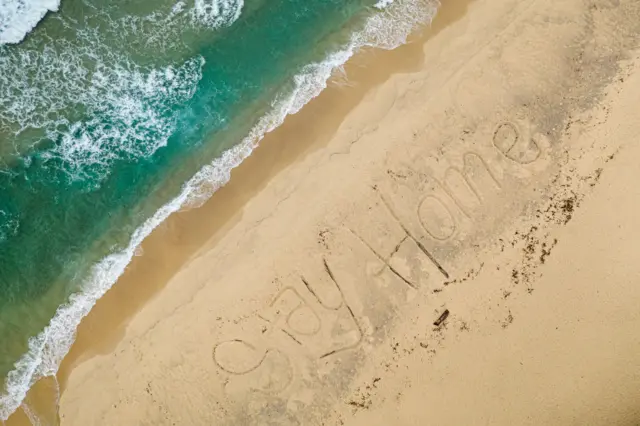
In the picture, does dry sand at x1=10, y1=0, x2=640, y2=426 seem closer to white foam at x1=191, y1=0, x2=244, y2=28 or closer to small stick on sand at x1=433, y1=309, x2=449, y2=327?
small stick on sand at x1=433, y1=309, x2=449, y2=327

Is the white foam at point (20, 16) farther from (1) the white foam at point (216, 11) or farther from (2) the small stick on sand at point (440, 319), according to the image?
(2) the small stick on sand at point (440, 319)

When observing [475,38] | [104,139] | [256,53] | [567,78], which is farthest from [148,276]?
[567,78]

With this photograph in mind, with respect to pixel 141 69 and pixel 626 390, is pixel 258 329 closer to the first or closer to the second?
pixel 141 69

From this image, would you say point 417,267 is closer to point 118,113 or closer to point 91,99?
point 118,113

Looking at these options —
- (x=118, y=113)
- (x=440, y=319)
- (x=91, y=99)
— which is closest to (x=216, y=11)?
(x=118, y=113)

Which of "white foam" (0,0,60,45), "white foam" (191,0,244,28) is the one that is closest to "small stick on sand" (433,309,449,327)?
"white foam" (191,0,244,28)

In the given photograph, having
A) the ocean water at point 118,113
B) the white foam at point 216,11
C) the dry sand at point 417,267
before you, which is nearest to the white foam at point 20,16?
the ocean water at point 118,113
